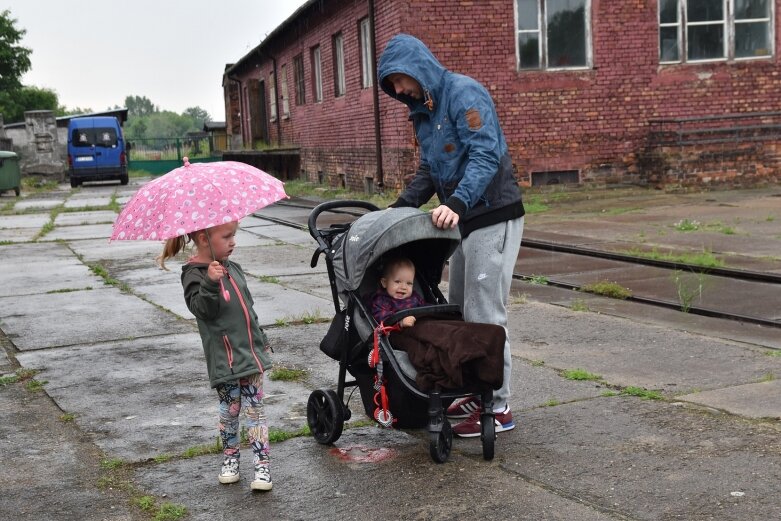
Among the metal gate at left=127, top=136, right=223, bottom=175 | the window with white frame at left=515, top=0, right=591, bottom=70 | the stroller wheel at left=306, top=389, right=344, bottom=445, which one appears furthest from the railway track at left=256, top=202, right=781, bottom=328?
the metal gate at left=127, top=136, right=223, bottom=175

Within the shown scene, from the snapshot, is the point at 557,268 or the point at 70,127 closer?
the point at 557,268

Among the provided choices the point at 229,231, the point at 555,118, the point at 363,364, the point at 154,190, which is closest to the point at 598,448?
the point at 363,364

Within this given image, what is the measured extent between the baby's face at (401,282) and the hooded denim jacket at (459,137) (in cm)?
36

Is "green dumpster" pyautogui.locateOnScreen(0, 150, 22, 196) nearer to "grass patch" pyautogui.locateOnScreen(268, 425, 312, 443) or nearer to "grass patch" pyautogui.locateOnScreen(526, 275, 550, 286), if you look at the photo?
"grass patch" pyautogui.locateOnScreen(526, 275, 550, 286)

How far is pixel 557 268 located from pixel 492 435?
641 centimetres

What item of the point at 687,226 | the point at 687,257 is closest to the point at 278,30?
the point at 687,226

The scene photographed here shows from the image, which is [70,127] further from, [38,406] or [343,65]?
[38,406]

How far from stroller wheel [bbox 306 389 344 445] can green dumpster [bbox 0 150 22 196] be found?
28.0 meters

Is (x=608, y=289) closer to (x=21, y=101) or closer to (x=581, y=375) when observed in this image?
(x=581, y=375)

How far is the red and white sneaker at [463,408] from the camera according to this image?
5.05 meters

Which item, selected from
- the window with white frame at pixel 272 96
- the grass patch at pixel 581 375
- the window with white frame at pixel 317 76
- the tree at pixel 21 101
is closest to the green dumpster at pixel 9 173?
the window with white frame at pixel 272 96

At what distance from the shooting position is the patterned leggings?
4.34 m

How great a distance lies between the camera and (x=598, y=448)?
4.61m

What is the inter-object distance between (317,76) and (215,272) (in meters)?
24.5
